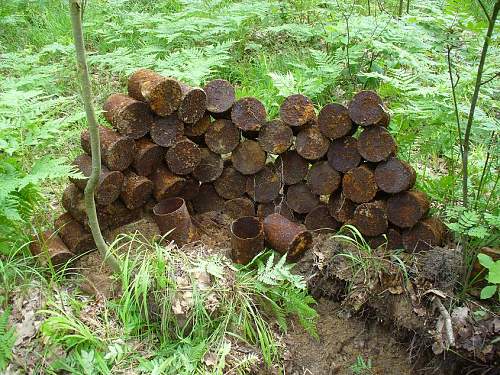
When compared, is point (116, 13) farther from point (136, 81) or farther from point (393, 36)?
point (393, 36)

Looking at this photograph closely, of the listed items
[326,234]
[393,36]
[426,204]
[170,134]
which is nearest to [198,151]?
[170,134]

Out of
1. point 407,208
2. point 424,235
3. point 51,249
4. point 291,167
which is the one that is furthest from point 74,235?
point 424,235

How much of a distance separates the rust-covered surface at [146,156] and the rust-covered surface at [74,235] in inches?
20.7

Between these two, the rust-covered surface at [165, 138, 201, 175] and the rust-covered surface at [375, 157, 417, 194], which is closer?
the rust-covered surface at [375, 157, 417, 194]

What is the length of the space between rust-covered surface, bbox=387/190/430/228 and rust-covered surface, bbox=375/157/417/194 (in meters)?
0.07

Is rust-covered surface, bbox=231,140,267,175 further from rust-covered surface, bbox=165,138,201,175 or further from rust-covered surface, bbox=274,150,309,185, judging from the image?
rust-covered surface, bbox=165,138,201,175

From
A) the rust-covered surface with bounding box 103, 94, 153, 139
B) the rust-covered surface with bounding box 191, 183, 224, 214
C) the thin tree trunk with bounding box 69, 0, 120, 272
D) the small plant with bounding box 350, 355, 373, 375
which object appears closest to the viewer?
the thin tree trunk with bounding box 69, 0, 120, 272

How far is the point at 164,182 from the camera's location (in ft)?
10.4

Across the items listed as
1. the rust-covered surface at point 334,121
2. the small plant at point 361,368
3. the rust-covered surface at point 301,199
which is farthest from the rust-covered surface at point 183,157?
the small plant at point 361,368

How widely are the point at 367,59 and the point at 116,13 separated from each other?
10.9 ft

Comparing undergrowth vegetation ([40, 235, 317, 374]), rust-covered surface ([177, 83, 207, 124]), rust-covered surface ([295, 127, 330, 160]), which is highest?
rust-covered surface ([177, 83, 207, 124])

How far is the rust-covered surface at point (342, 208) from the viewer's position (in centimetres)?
307

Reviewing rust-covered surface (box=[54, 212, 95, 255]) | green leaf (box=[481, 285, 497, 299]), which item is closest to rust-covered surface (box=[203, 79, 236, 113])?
rust-covered surface (box=[54, 212, 95, 255])

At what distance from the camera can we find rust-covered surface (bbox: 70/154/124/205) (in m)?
2.95
